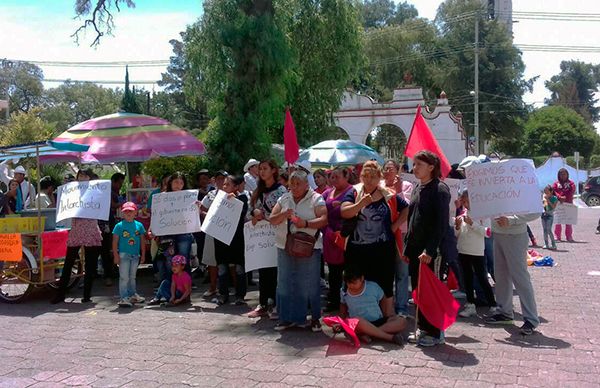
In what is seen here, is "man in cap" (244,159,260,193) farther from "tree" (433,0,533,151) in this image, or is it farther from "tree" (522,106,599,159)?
"tree" (522,106,599,159)

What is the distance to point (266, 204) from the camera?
7281 mm

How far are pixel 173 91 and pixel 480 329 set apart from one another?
203 ft

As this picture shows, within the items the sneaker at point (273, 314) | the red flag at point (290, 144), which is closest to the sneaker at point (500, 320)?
the sneaker at point (273, 314)

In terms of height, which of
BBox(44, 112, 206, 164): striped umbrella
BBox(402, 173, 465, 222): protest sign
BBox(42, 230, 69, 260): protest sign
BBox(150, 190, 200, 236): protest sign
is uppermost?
BBox(44, 112, 206, 164): striped umbrella

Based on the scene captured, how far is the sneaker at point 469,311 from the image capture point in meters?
7.18

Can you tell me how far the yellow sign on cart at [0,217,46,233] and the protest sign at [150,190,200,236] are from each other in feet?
5.53

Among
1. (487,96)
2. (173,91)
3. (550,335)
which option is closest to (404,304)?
(550,335)

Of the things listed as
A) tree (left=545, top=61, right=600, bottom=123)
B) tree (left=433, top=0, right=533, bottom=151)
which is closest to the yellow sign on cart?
tree (left=433, top=0, right=533, bottom=151)

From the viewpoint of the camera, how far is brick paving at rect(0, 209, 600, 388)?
5082 millimetres

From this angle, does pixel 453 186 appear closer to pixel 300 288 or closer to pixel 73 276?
pixel 300 288

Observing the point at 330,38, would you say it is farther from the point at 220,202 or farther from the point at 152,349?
the point at 152,349

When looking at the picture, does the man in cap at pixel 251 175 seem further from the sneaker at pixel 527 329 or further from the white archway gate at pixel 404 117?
the white archway gate at pixel 404 117

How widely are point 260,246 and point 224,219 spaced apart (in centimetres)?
73

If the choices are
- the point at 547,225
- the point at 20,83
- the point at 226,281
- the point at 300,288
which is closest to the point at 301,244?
the point at 300,288
